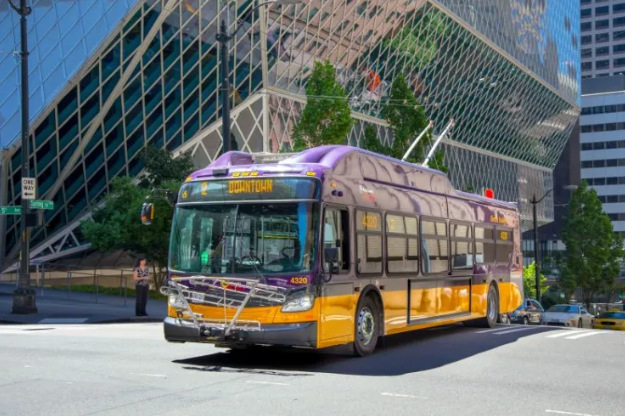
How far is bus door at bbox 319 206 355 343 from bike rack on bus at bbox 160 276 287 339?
0.74 metres

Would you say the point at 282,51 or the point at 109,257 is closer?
the point at 109,257

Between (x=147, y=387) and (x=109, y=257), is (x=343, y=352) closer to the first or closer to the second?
(x=147, y=387)

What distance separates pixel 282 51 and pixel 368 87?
9.91 meters

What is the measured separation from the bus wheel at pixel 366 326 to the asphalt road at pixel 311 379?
0.30 metres

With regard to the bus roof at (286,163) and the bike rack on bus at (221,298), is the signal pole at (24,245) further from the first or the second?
the bike rack on bus at (221,298)

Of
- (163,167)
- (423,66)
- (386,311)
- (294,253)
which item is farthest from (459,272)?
(423,66)

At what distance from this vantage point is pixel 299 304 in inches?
482

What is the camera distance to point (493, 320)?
21016 mm

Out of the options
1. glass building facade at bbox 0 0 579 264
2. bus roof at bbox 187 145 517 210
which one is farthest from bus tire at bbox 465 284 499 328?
glass building facade at bbox 0 0 579 264

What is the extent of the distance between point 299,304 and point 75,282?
1034 inches

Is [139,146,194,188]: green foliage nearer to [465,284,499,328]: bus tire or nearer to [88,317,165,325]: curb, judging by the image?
[88,317,165,325]: curb

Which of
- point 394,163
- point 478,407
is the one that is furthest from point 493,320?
point 478,407

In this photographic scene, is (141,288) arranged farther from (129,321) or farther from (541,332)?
(541,332)

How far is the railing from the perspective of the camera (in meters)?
32.4
